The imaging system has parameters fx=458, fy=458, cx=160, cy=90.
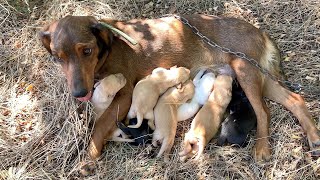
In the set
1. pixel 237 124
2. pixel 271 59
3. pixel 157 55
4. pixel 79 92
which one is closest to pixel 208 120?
pixel 237 124

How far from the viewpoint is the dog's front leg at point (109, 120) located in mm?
5211

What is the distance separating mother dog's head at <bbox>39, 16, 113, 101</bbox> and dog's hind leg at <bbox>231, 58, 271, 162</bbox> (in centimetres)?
164

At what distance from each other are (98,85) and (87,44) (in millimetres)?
Result: 540

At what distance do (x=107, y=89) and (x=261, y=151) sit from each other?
184cm

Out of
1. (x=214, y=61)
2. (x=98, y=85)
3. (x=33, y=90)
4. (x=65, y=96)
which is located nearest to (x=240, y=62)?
(x=214, y=61)

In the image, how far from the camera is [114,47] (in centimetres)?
546

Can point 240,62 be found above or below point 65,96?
above

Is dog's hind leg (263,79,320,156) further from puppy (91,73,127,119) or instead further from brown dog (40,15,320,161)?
puppy (91,73,127,119)

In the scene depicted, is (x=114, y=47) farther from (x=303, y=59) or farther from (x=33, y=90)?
(x=303, y=59)

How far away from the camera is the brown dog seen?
4.96 metres

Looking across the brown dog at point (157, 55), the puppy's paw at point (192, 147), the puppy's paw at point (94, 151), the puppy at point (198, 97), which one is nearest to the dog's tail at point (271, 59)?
the brown dog at point (157, 55)

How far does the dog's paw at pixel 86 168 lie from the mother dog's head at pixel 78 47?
73 cm

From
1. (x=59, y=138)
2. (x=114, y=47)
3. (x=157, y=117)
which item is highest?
(x=114, y=47)

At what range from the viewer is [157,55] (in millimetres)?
5680
